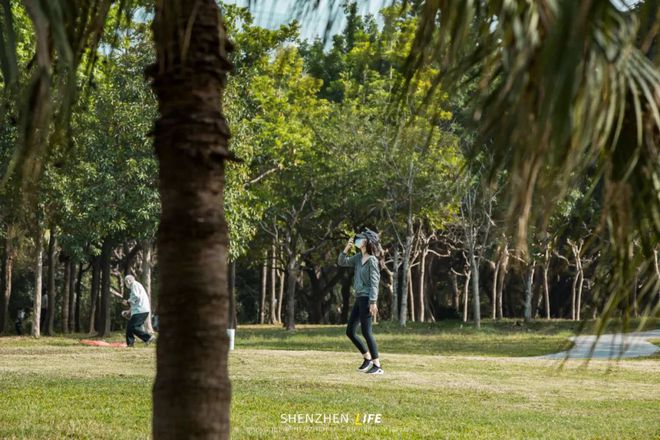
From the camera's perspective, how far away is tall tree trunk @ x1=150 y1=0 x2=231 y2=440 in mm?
3896

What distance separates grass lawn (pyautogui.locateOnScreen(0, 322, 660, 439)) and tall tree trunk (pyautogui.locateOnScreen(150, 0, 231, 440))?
2.26 metres

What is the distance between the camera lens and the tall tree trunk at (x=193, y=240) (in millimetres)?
3896

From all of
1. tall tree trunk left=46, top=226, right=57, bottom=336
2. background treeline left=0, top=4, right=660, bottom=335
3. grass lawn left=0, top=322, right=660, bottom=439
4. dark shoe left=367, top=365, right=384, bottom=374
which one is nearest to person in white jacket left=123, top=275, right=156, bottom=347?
background treeline left=0, top=4, right=660, bottom=335

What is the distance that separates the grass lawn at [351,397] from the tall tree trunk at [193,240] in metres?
2.26

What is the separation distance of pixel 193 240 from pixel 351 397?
9026 millimetres

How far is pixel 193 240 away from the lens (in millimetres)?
3965

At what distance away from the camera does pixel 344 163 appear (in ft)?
139

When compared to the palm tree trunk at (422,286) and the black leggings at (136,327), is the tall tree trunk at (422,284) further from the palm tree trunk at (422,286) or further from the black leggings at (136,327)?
the black leggings at (136,327)

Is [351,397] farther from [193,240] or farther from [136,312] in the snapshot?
[136,312]

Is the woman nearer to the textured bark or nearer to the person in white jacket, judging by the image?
the person in white jacket

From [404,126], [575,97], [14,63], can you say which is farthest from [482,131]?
[14,63]

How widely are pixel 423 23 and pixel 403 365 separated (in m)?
15.4

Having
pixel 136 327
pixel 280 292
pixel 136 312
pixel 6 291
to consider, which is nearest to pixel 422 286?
pixel 280 292

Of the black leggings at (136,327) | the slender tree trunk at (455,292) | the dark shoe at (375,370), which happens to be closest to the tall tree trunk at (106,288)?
the black leggings at (136,327)
